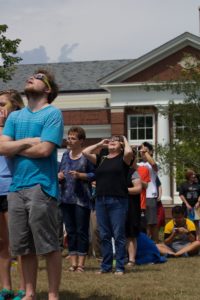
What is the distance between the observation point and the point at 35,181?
5449 millimetres

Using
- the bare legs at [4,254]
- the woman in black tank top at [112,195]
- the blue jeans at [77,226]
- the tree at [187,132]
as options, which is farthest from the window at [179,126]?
the bare legs at [4,254]

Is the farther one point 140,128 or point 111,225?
point 140,128

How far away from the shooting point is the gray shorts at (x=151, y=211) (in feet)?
42.9

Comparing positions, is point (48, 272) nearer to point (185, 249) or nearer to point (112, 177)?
point (112, 177)

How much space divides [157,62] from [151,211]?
18824 mm

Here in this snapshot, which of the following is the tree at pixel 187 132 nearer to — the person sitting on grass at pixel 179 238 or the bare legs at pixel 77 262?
the person sitting on grass at pixel 179 238

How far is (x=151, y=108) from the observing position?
30.5 m

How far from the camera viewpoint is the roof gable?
A: 30.8 meters

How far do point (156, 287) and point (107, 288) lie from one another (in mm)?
522

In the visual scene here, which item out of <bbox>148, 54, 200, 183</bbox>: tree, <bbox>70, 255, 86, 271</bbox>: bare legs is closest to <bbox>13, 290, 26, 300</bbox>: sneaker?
<bbox>70, 255, 86, 271</bbox>: bare legs

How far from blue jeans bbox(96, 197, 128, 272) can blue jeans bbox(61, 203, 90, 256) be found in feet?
0.66

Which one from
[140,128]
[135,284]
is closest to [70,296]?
[135,284]

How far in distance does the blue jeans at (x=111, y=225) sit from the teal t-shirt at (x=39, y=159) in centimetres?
→ 310

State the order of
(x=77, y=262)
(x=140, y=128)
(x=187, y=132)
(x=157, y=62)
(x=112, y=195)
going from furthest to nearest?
(x=157, y=62) → (x=140, y=128) → (x=187, y=132) → (x=77, y=262) → (x=112, y=195)
